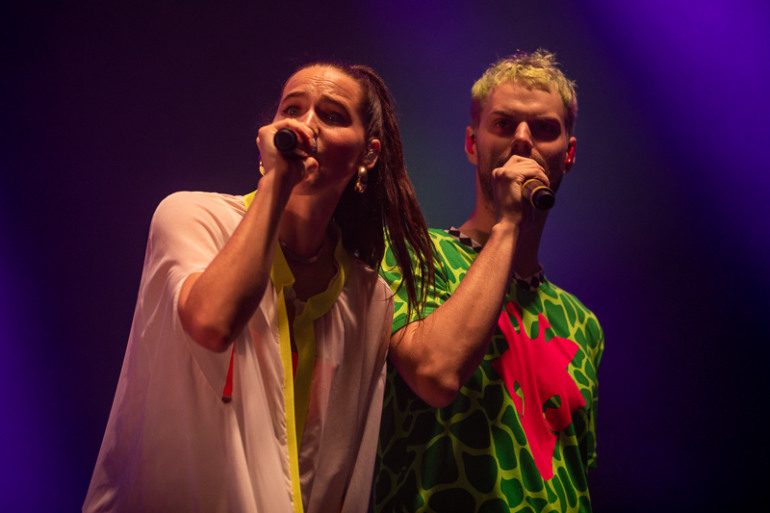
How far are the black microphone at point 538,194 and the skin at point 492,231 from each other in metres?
0.02

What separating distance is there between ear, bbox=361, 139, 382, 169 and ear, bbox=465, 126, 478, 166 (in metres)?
0.47

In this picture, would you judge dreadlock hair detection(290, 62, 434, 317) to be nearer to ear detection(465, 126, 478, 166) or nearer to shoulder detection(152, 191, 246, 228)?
shoulder detection(152, 191, 246, 228)

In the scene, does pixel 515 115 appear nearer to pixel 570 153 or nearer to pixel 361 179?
pixel 570 153

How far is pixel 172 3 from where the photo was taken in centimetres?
204

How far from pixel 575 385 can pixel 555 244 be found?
0.58 m

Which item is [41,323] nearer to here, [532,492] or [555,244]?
[532,492]

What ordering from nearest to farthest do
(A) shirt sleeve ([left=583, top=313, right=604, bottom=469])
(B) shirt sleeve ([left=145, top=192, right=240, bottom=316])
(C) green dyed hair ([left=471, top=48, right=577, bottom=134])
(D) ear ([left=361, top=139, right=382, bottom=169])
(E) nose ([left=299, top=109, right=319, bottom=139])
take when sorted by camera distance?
(B) shirt sleeve ([left=145, top=192, right=240, bottom=316]), (E) nose ([left=299, top=109, right=319, bottom=139]), (D) ear ([left=361, top=139, right=382, bottom=169]), (A) shirt sleeve ([left=583, top=313, right=604, bottom=469]), (C) green dyed hair ([left=471, top=48, right=577, bottom=134])

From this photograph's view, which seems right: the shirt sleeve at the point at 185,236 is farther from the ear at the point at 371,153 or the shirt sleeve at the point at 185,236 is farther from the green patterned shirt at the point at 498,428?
the green patterned shirt at the point at 498,428

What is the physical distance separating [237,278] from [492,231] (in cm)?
66

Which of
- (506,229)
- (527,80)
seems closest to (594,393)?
(506,229)

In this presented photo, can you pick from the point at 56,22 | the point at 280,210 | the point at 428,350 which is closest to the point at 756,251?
the point at 428,350

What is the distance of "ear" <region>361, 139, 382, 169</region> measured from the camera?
1616mm

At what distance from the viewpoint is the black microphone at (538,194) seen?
5.20ft

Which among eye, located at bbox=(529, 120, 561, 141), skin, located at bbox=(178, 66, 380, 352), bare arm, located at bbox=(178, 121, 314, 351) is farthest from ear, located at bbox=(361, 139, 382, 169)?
eye, located at bbox=(529, 120, 561, 141)
